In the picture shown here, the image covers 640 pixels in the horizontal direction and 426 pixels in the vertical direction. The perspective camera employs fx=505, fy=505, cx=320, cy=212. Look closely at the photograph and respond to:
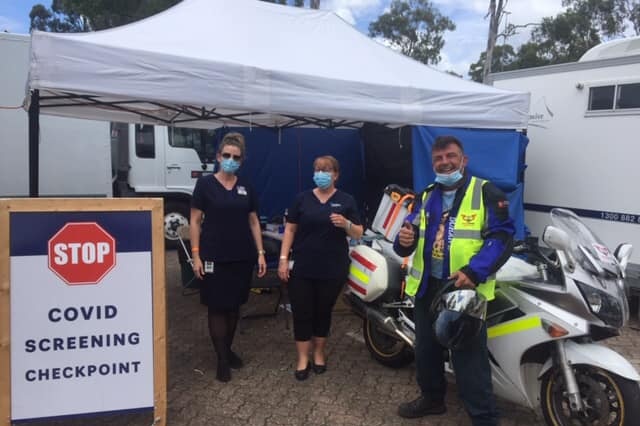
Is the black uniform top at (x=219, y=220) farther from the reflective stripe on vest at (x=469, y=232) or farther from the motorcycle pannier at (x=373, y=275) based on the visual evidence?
the reflective stripe on vest at (x=469, y=232)

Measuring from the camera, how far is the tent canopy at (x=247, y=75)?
134 inches

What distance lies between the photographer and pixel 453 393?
3.49m

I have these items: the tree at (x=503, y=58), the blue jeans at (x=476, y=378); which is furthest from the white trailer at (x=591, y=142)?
the tree at (x=503, y=58)

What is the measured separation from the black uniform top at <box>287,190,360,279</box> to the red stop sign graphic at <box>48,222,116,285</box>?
1.26 meters

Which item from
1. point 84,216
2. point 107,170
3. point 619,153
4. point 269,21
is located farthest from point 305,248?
point 107,170

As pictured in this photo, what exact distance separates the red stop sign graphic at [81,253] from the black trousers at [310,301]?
129cm

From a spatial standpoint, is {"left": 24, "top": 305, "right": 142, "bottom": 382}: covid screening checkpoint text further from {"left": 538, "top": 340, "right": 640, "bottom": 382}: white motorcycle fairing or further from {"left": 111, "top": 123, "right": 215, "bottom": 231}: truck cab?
{"left": 111, "top": 123, "right": 215, "bottom": 231}: truck cab

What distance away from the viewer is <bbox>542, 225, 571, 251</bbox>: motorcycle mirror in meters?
2.60

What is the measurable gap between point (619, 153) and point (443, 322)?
12.9ft

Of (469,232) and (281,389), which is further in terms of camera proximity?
(281,389)

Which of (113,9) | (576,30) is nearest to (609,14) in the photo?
(576,30)

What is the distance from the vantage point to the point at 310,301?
356cm

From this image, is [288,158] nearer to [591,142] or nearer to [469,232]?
[591,142]

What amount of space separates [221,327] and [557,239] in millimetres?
2285
